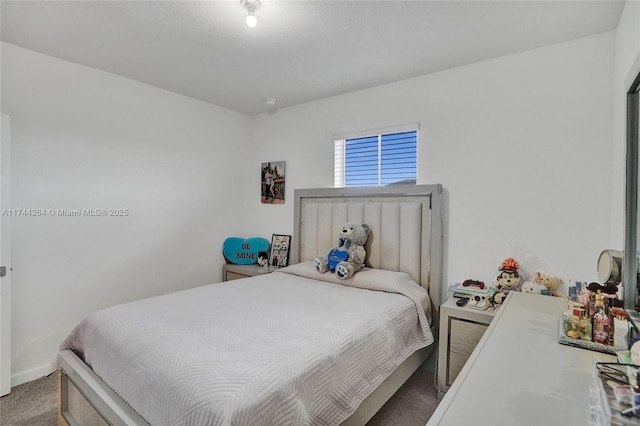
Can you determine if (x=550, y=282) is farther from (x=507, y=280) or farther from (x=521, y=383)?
(x=521, y=383)

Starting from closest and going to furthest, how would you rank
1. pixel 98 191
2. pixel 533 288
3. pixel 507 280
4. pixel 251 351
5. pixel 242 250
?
1. pixel 251 351
2. pixel 533 288
3. pixel 507 280
4. pixel 98 191
5. pixel 242 250

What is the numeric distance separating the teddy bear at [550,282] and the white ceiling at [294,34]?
1.60 m

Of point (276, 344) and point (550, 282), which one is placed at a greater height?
point (550, 282)

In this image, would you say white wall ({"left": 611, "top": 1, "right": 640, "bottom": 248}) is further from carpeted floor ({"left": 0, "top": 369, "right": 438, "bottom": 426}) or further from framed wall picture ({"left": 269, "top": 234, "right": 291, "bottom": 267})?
framed wall picture ({"left": 269, "top": 234, "right": 291, "bottom": 267})

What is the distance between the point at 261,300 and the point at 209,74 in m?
1.98

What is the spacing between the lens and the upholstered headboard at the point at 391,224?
2561 millimetres

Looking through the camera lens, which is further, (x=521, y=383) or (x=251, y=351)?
(x=251, y=351)

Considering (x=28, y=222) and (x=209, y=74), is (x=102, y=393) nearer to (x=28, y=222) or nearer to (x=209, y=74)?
(x=28, y=222)

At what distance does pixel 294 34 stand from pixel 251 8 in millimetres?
389

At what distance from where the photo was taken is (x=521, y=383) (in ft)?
3.01

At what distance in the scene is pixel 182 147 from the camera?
A: 3314 mm

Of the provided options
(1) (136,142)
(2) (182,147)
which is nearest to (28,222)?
(1) (136,142)

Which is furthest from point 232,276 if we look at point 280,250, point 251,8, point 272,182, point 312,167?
point 251,8

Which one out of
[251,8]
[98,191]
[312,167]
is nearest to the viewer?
[251,8]
